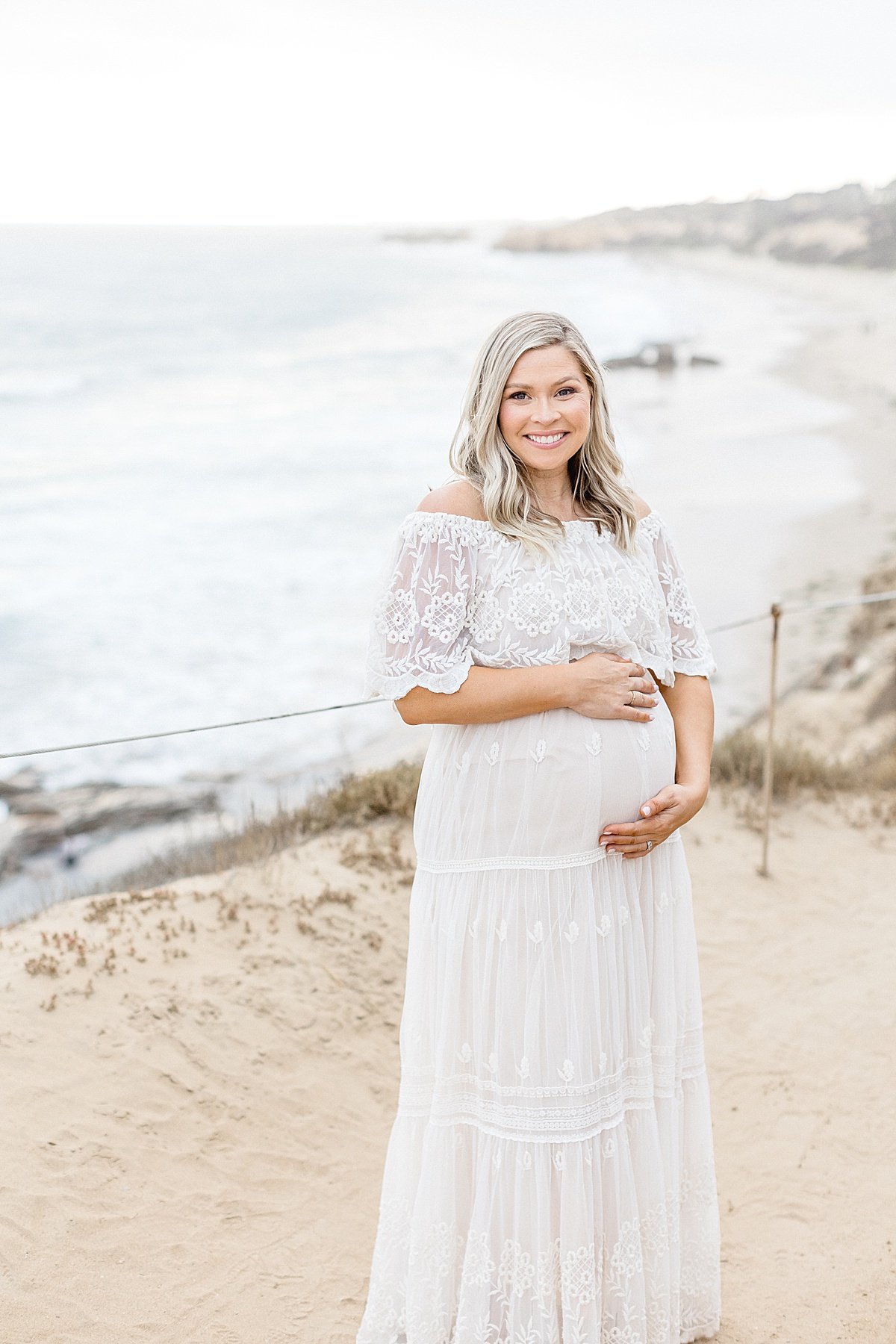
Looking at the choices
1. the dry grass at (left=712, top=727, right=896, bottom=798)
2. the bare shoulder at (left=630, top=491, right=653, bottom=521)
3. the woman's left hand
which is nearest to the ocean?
the bare shoulder at (left=630, top=491, right=653, bottom=521)

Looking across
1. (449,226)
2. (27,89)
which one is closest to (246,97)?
(27,89)

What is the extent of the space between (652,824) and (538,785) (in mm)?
249

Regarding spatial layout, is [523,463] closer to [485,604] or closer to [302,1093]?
[485,604]

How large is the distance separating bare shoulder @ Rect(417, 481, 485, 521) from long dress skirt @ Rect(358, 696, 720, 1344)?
0.43 m

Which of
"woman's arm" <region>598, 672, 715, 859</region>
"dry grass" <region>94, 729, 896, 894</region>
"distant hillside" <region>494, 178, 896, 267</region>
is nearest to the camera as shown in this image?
"woman's arm" <region>598, 672, 715, 859</region>

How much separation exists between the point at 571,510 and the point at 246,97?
70694 mm

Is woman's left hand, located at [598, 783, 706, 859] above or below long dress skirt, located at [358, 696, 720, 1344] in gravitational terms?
above

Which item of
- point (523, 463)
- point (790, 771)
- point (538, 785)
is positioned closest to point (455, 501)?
point (523, 463)

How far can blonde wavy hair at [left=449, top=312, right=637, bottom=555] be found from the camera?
221cm

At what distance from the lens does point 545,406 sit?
7.25ft

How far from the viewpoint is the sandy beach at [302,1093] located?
3008 millimetres

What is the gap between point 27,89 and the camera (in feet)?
173

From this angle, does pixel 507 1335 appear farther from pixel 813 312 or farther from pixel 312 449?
pixel 813 312

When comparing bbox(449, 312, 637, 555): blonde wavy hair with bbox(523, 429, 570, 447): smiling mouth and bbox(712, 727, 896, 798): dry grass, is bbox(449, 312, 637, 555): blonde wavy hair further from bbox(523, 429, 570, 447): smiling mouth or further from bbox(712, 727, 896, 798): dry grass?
bbox(712, 727, 896, 798): dry grass
